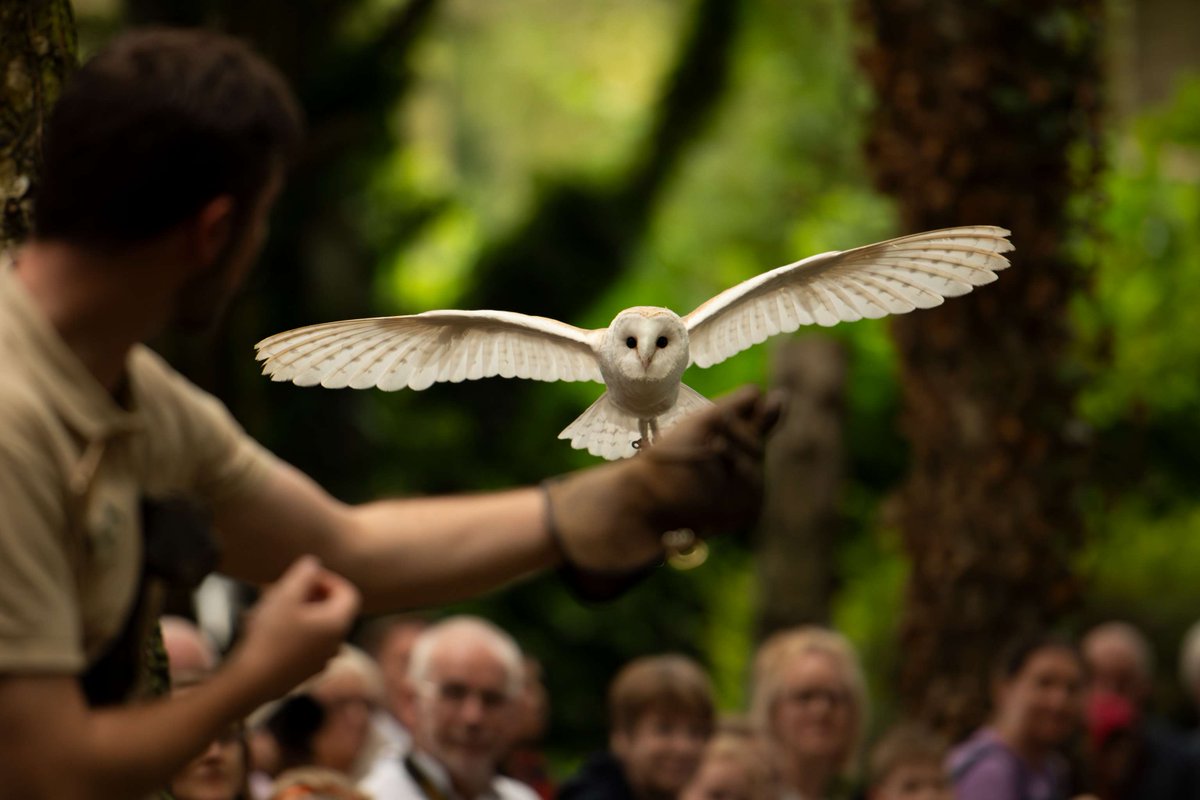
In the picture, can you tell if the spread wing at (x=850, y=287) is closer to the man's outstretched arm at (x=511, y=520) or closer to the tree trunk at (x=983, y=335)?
the man's outstretched arm at (x=511, y=520)

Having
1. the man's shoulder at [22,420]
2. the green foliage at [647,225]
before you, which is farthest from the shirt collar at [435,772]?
the man's shoulder at [22,420]

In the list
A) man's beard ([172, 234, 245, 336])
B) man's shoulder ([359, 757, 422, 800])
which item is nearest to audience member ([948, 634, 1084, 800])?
man's shoulder ([359, 757, 422, 800])

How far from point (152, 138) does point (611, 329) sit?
55 cm

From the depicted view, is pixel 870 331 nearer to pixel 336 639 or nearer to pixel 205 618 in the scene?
pixel 205 618

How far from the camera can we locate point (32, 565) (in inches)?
70.1

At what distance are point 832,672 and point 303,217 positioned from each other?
17.3ft

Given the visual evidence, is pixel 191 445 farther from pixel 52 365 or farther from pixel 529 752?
pixel 529 752

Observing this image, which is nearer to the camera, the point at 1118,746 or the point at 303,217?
the point at 1118,746

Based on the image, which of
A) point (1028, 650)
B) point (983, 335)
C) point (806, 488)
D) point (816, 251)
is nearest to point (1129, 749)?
point (1028, 650)

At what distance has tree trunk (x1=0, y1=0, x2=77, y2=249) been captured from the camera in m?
3.06

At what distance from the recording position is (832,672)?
19.5 feet

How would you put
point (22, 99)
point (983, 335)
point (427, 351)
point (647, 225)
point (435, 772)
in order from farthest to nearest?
point (647, 225) → point (983, 335) → point (435, 772) → point (22, 99) → point (427, 351)

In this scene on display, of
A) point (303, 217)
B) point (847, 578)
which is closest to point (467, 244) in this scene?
point (303, 217)

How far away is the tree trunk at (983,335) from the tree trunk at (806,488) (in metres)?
1.72
